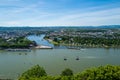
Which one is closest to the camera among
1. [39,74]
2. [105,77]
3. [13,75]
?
[105,77]

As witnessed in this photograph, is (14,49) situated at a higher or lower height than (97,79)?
lower

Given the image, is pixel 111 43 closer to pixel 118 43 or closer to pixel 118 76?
pixel 118 43

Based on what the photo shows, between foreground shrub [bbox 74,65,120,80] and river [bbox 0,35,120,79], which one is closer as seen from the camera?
foreground shrub [bbox 74,65,120,80]

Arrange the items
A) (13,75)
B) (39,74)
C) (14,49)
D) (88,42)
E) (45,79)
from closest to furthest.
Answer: (45,79), (39,74), (13,75), (14,49), (88,42)

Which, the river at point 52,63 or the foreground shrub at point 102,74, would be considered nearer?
the foreground shrub at point 102,74

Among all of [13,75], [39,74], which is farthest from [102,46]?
[39,74]

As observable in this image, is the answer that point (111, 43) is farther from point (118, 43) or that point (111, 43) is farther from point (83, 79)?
point (83, 79)

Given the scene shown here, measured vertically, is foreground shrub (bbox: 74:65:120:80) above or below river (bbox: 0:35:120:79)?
above

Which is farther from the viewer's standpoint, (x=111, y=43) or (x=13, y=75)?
(x=111, y=43)

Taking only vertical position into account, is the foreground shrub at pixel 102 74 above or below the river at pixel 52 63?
above

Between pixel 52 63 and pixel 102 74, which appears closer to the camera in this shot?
pixel 102 74

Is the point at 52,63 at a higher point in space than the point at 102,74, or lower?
lower
